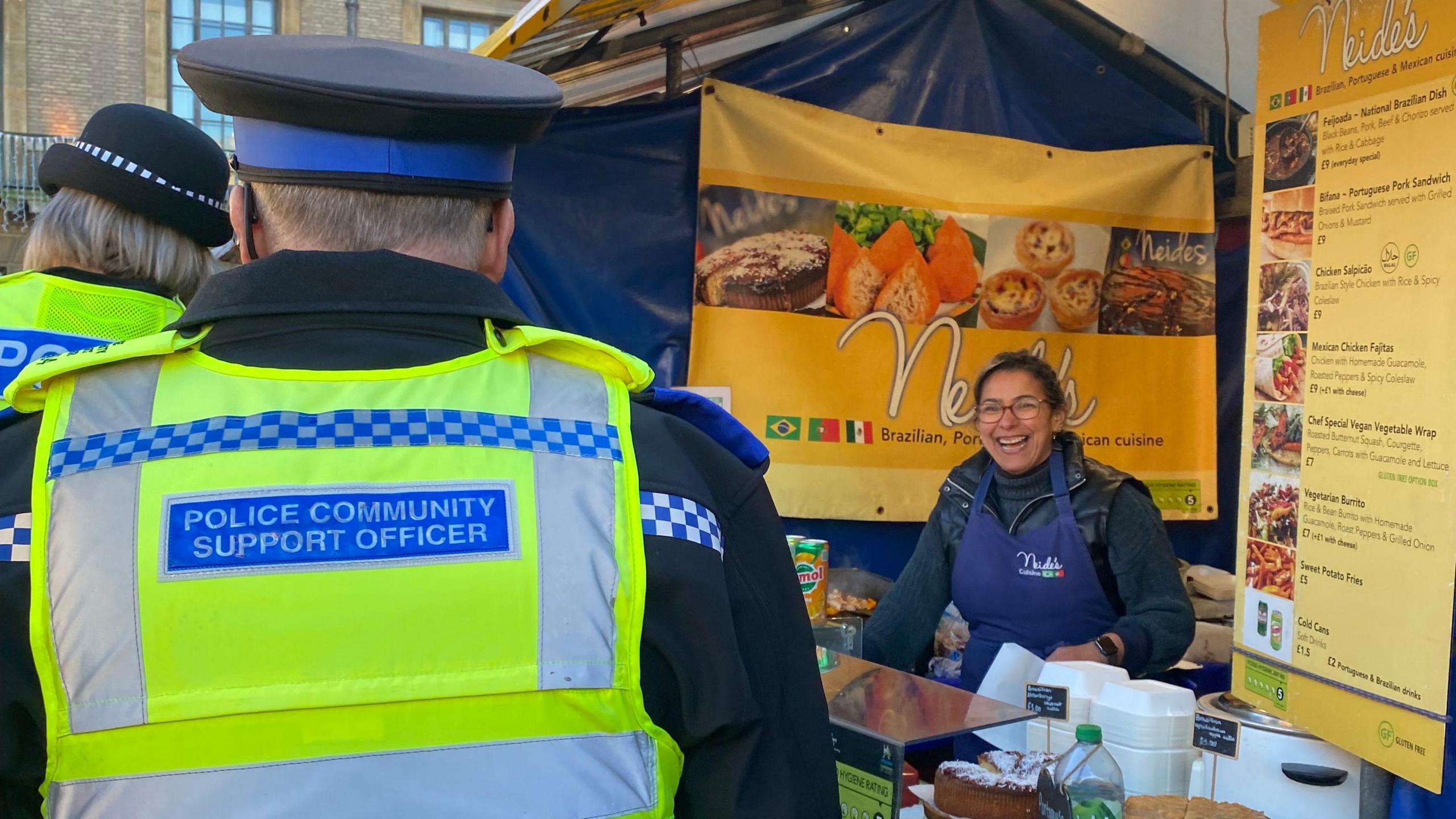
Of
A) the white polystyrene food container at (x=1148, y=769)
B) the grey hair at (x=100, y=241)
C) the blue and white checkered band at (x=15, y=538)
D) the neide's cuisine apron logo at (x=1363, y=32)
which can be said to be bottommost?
the white polystyrene food container at (x=1148, y=769)

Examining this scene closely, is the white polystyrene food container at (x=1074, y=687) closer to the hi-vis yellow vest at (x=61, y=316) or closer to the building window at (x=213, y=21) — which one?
the hi-vis yellow vest at (x=61, y=316)

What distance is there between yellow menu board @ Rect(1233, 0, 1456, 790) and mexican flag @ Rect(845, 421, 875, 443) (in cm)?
198

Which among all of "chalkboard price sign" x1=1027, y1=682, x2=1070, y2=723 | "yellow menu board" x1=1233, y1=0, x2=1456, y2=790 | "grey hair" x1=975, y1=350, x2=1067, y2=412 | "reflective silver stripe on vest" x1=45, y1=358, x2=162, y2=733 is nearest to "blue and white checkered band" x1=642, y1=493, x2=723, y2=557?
"reflective silver stripe on vest" x1=45, y1=358, x2=162, y2=733

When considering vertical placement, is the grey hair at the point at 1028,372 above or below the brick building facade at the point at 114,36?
below

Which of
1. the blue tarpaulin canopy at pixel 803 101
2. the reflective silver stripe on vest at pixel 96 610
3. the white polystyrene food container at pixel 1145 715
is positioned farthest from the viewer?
the blue tarpaulin canopy at pixel 803 101

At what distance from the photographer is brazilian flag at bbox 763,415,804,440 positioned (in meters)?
4.47

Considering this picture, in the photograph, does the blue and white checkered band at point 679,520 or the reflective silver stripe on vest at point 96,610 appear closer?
the reflective silver stripe on vest at point 96,610

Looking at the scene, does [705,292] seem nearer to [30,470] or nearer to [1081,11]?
[1081,11]

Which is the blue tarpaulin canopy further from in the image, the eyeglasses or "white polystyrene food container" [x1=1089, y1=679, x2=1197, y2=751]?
"white polystyrene food container" [x1=1089, y1=679, x2=1197, y2=751]

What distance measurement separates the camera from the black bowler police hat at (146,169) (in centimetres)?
246

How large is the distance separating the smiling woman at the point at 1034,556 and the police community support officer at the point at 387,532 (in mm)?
2689

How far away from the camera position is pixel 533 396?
3.85 feet

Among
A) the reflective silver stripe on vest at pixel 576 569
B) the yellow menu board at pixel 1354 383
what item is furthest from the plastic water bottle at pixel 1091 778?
the reflective silver stripe on vest at pixel 576 569

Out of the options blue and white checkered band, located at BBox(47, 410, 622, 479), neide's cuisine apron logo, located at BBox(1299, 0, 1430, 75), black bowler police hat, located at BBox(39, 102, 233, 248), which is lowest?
blue and white checkered band, located at BBox(47, 410, 622, 479)
